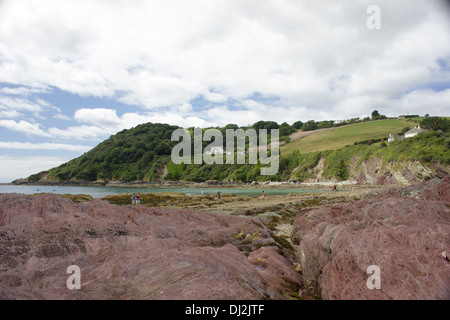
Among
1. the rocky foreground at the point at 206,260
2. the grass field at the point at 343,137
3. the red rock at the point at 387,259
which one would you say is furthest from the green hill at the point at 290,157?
the rocky foreground at the point at 206,260

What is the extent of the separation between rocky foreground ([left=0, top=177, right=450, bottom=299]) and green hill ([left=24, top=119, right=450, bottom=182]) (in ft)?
216

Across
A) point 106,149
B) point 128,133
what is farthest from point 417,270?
point 128,133

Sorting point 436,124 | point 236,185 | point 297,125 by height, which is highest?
point 297,125

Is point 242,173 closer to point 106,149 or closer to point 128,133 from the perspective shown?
point 106,149

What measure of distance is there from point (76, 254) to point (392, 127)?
125 meters

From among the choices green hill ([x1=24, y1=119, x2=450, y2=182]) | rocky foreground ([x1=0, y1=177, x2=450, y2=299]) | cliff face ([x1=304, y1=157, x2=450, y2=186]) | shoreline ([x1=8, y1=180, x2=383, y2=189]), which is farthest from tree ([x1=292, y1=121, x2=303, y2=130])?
rocky foreground ([x1=0, y1=177, x2=450, y2=299])

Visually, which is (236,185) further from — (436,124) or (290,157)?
(436,124)

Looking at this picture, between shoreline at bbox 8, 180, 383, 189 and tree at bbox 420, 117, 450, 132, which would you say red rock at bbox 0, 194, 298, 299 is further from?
tree at bbox 420, 117, 450, 132

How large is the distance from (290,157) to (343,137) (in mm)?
26717

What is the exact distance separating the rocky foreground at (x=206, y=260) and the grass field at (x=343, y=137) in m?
95.6

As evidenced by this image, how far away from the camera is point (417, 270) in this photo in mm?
4305


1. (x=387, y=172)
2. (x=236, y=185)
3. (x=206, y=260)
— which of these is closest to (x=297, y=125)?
(x=236, y=185)

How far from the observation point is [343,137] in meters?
108
